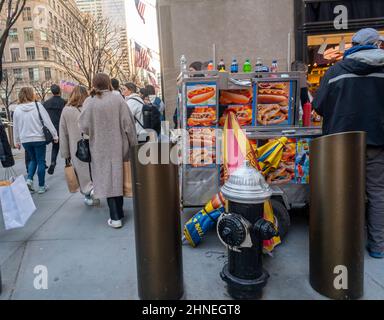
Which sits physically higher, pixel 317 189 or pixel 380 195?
pixel 317 189

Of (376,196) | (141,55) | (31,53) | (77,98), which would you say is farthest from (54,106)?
(31,53)

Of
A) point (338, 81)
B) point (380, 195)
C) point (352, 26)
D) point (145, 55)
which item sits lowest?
point (380, 195)

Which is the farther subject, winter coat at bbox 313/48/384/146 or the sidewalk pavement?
winter coat at bbox 313/48/384/146

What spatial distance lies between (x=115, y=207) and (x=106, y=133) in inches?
36.2

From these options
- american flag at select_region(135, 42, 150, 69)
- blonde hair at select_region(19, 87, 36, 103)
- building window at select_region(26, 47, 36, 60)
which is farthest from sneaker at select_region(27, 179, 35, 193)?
building window at select_region(26, 47, 36, 60)

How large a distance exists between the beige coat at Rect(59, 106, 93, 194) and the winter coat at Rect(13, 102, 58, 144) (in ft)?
3.50

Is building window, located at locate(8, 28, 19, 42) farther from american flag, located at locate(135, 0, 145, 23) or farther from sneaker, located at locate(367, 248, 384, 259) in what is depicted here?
sneaker, located at locate(367, 248, 384, 259)

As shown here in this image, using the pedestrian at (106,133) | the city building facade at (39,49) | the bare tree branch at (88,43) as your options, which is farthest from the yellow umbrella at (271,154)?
the city building facade at (39,49)

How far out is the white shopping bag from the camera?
11.0 ft

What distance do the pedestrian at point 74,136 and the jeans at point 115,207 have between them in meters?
0.89

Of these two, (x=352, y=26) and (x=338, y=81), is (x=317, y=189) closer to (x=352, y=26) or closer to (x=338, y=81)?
(x=338, y=81)

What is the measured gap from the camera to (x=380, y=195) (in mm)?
2871
